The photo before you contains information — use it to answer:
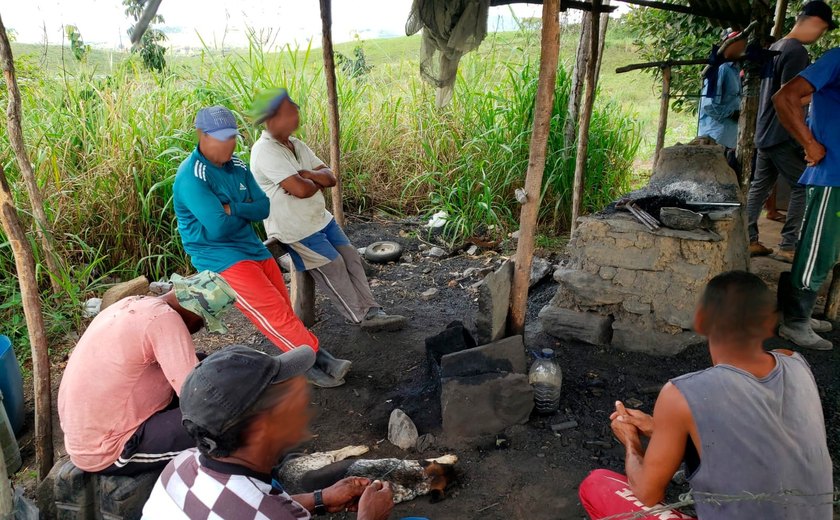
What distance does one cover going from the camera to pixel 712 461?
147cm

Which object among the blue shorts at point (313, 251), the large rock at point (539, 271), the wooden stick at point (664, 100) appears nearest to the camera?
the blue shorts at point (313, 251)

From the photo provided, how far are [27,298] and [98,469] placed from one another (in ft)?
3.06

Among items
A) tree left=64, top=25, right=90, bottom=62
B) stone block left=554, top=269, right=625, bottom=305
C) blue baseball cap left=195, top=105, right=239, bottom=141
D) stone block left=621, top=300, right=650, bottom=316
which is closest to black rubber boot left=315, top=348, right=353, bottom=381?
blue baseball cap left=195, top=105, right=239, bottom=141

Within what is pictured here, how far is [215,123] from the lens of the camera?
276cm

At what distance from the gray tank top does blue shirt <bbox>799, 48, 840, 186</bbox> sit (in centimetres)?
239

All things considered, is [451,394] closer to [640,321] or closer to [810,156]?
[640,321]

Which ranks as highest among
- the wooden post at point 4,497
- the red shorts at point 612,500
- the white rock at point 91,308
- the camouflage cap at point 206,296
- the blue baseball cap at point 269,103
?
the blue baseball cap at point 269,103

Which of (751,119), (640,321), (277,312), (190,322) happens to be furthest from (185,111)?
(751,119)

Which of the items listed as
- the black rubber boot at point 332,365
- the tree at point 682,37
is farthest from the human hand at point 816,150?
the tree at point 682,37

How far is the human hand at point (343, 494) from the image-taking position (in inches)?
74.5

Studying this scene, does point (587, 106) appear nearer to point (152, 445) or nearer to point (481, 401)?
point (481, 401)

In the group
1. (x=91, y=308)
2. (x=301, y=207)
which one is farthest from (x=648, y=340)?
(x=91, y=308)

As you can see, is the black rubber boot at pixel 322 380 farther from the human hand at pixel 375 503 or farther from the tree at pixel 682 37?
the tree at pixel 682 37

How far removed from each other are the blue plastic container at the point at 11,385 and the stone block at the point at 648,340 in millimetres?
3689
